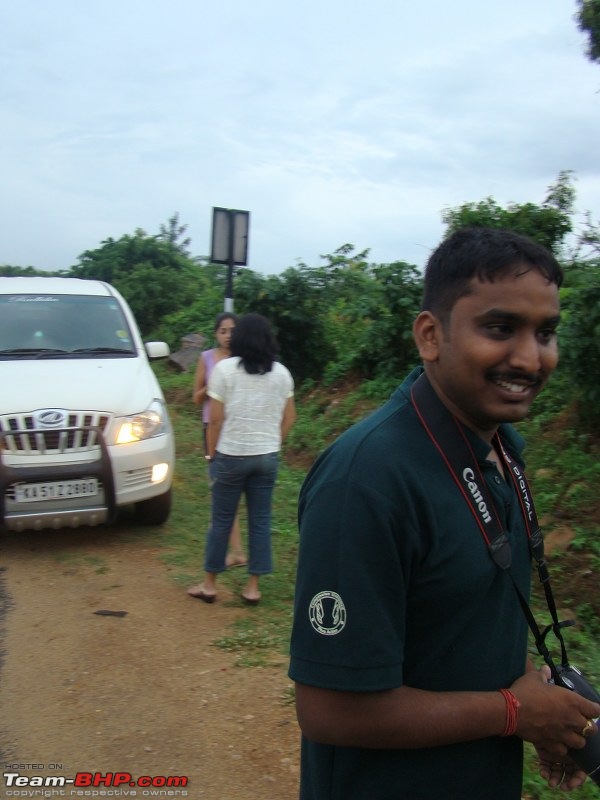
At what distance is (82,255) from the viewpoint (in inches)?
809

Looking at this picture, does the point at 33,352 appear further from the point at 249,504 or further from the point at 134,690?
the point at 134,690

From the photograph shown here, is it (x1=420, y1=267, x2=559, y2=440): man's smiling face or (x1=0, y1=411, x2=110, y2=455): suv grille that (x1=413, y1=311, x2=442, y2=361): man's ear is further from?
(x1=0, y1=411, x2=110, y2=455): suv grille

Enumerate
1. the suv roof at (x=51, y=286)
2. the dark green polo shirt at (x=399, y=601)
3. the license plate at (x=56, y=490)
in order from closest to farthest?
the dark green polo shirt at (x=399, y=601) → the license plate at (x=56, y=490) → the suv roof at (x=51, y=286)

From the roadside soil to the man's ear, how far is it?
219cm

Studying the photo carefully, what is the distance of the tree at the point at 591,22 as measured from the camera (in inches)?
312

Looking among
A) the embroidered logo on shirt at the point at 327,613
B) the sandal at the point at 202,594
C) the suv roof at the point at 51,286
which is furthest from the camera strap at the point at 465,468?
the suv roof at the point at 51,286

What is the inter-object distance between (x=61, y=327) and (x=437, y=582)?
548 cm

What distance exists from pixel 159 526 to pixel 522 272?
5.21m

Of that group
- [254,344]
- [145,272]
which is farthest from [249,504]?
[145,272]

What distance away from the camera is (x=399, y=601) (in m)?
1.23

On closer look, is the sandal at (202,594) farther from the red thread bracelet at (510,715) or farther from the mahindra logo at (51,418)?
the red thread bracelet at (510,715)

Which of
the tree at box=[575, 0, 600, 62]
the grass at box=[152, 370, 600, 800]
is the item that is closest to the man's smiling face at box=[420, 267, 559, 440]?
the grass at box=[152, 370, 600, 800]

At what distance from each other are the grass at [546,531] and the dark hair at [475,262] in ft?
7.51

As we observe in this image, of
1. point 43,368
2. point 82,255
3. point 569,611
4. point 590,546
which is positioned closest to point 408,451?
point 569,611
